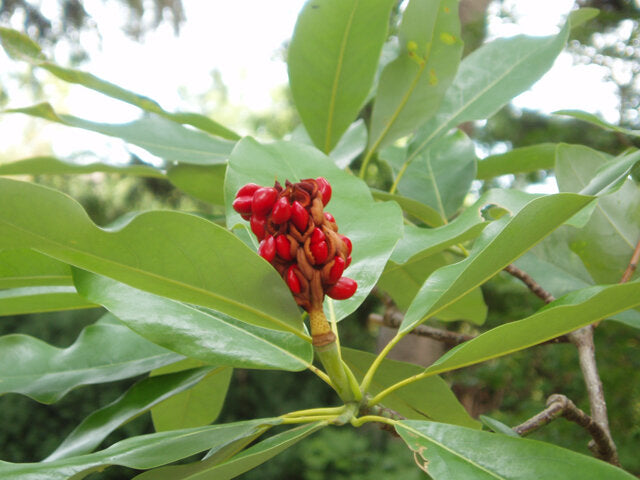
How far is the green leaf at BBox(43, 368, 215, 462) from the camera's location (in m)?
0.63

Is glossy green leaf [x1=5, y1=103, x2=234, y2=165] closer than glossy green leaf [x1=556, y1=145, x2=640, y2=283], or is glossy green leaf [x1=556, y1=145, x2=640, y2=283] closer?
glossy green leaf [x1=556, y1=145, x2=640, y2=283]

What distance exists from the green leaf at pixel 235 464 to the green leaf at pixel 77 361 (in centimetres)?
22

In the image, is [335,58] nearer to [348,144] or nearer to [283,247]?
[348,144]

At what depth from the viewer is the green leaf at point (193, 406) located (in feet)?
2.84

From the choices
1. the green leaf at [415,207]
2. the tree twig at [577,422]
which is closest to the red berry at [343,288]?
the tree twig at [577,422]

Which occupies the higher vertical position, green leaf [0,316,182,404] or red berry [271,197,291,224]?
red berry [271,197,291,224]

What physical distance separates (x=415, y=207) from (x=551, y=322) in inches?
14.4

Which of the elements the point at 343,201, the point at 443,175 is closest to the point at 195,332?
the point at 343,201

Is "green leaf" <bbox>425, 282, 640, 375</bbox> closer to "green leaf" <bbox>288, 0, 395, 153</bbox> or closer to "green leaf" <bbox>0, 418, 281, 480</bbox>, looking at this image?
"green leaf" <bbox>0, 418, 281, 480</bbox>

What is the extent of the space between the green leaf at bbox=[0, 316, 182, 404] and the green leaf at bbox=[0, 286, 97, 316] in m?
0.08

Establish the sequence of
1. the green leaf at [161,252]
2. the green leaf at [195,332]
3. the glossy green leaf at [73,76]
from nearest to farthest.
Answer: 1. the green leaf at [161,252]
2. the green leaf at [195,332]
3. the glossy green leaf at [73,76]

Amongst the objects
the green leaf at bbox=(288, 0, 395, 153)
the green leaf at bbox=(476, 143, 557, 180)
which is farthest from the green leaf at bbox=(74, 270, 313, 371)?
the green leaf at bbox=(476, 143, 557, 180)

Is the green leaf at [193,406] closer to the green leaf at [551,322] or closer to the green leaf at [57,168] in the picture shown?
the green leaf at [57,168]

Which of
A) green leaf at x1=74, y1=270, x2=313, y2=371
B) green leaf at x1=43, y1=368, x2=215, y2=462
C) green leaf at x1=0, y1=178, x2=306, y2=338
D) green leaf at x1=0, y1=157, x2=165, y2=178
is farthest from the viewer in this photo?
green leaf at x1=0, y1=157, x2=165, y2=178
